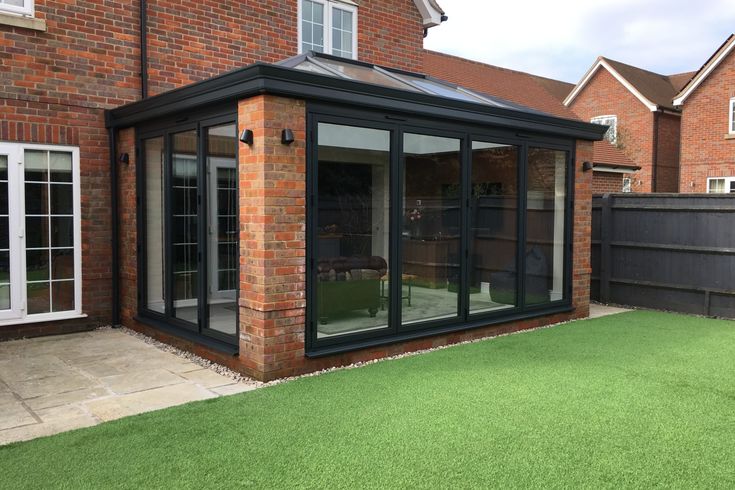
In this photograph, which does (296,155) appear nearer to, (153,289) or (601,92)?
(153,289)

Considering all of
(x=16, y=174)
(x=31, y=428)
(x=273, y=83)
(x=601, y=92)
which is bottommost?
(x=31, y=428)

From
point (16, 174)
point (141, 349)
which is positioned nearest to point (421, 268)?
point (141, 349)

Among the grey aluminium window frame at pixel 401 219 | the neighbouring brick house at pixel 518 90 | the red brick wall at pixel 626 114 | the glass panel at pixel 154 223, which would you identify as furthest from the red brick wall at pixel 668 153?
the glass panel at pixel 154 223

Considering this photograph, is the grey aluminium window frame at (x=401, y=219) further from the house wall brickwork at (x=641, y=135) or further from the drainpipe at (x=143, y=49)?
the house wall brickwork at (x=641, y=135)

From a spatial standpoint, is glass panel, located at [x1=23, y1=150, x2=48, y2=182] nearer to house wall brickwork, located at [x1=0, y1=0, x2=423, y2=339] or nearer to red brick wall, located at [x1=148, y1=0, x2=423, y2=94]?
house wall brickwork, located at [x1=0, y1=0, x2=423, y2=339]

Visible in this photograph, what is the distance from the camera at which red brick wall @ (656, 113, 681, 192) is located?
2244 cm

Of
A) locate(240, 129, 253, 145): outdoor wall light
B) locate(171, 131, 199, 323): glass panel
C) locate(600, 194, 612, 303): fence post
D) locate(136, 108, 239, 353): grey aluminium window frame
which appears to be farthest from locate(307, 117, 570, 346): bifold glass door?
locate(600, 194, 612, 303): fence post

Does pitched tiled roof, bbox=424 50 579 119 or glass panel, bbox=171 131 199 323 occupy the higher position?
pitched tiled roof, bbox=424 50 579 119

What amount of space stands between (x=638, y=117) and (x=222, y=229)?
2126 centimetres

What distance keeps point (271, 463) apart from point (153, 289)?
155 inches

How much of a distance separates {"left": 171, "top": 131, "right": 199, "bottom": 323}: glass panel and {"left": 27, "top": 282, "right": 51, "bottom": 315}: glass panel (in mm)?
1715

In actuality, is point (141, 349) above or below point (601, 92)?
below

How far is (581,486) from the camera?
3.14m

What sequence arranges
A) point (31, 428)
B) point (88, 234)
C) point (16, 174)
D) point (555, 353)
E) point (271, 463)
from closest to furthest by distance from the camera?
point (271, 463), point (31, 428), point (555, 353), point (16, 174), point (88, 234)
